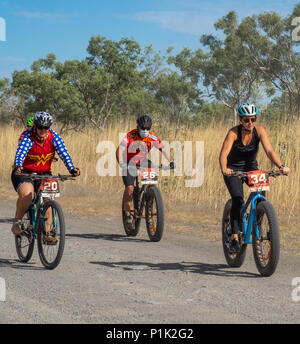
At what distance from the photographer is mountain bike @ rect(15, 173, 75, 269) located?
715 centimetres

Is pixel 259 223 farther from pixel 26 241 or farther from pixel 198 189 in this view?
→ pixel 198 189

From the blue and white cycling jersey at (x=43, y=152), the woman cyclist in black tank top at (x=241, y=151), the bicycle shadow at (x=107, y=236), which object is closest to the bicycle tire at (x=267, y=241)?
the woman cyclist in black tank top at (x=241, y=151)

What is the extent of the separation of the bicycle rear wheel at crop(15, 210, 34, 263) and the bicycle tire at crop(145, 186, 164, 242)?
2.24 metres

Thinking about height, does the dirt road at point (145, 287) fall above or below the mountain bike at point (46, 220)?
below

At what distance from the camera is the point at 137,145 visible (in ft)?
32.2

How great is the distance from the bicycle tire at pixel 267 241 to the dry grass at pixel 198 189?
Result: 257 centimetres

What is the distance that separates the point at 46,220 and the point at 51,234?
0.70 ft

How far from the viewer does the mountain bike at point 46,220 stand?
715 cm

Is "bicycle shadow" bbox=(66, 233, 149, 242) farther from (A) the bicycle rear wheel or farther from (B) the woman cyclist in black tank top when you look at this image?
(B) the woman cyclist in black tank top

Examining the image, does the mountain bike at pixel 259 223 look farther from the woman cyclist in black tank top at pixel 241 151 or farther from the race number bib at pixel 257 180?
the woman cyclist in black tank top at pixel 241 151

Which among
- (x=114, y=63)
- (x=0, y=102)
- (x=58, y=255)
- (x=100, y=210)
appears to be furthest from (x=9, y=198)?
(x=0, y=102)

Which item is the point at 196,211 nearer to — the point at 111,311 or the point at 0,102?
the point at 111,311

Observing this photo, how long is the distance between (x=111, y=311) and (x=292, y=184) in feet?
26.3

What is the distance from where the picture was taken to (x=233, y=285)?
6559mm
